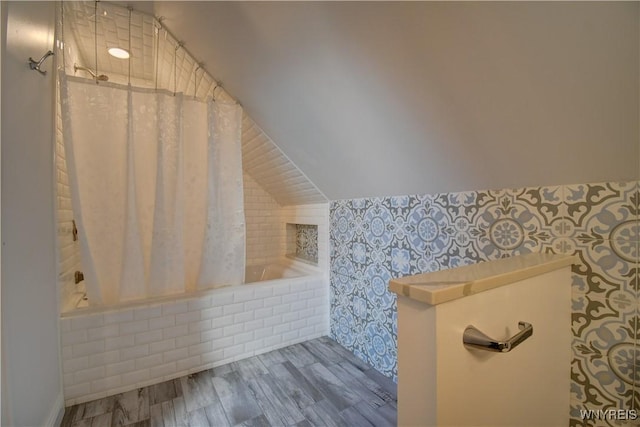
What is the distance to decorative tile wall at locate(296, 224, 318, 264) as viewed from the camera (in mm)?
2908

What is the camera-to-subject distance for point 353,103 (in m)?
1.32

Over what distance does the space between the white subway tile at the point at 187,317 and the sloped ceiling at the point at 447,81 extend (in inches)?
56.8

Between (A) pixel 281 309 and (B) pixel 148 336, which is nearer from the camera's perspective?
(B) pixel 148 336

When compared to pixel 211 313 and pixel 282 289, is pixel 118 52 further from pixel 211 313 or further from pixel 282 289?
pixel 282 289

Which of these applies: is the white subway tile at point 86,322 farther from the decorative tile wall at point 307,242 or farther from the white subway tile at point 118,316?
the decorative tile wall at point 307,242

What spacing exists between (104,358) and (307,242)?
1.96 meters

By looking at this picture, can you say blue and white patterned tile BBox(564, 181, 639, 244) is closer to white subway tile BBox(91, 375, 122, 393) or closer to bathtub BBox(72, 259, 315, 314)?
bathtub BBox(72, 259, 315, 314)

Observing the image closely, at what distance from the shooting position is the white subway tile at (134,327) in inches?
62.9

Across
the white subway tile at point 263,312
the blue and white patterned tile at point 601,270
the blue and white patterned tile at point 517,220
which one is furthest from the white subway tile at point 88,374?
the blue and white patterned tile at point 601,270

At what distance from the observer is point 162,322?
1706 mm

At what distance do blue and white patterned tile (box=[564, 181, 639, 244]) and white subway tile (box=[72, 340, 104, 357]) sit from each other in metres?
2.40

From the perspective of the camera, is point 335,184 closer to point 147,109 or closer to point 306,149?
point 306,149

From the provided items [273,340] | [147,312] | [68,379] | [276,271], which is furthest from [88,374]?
[276,271]

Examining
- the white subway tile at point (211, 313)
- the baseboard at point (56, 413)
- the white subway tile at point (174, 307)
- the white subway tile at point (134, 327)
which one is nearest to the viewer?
the baseboard at point (56, 413)
